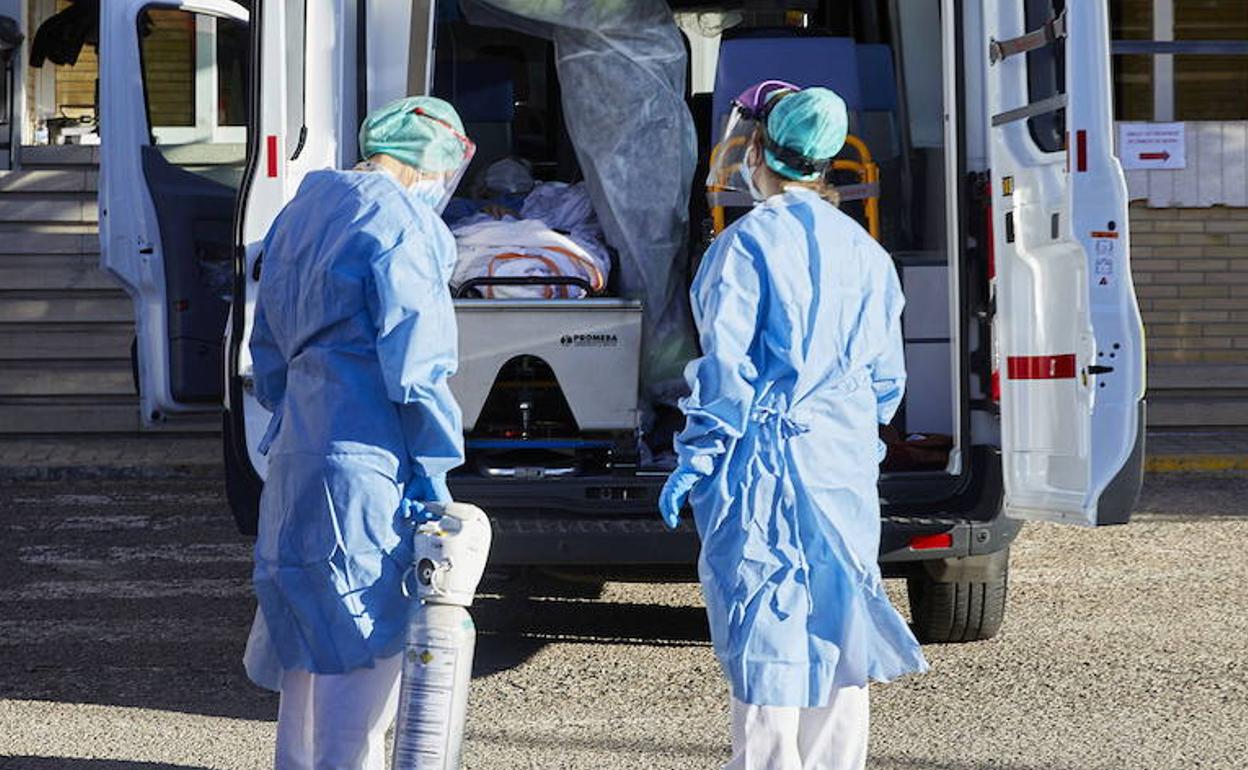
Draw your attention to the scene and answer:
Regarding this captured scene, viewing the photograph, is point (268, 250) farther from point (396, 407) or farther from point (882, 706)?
point (882, 706)

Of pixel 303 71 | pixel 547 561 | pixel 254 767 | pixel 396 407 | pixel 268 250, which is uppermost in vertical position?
pixel 303 71

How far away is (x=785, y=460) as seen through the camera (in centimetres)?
432

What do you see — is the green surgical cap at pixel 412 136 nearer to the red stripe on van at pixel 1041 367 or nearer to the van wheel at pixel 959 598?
the red stripe on van at pixel 1041 367

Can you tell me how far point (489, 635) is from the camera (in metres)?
7.23

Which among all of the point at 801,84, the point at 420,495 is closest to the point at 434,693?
the point at 420,495

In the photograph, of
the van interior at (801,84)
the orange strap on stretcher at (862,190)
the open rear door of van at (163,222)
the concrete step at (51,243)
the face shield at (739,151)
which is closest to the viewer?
the face shield at (739,151)

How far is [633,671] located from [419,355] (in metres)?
2.55

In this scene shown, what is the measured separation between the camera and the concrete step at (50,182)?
14656 mm

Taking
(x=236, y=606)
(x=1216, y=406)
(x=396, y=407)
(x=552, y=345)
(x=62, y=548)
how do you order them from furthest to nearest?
(x=1216, y=406) < (x=62, y=548) < (x=236, y=606) < (x=552, y=345) < (x=396, y=407)

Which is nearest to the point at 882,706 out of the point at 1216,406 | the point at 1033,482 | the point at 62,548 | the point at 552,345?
the point at 1033,482

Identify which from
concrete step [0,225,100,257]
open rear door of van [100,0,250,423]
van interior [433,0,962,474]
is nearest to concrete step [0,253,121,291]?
concrete step [0,225,100,257]

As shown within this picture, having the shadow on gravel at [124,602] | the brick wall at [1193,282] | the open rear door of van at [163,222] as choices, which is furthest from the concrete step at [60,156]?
the brick wall at [1193,282]

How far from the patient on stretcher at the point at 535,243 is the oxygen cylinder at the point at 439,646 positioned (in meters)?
2.60

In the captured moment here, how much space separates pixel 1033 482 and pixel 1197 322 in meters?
8.12
